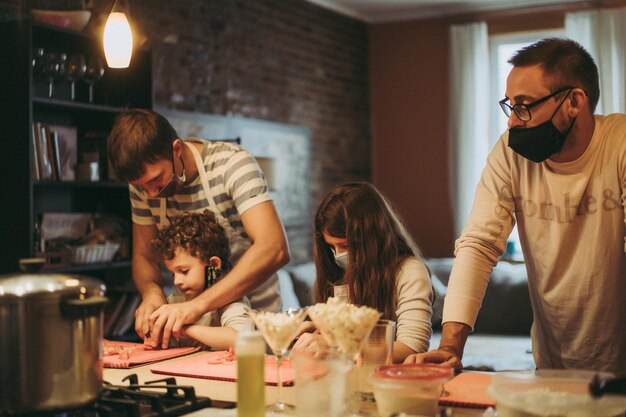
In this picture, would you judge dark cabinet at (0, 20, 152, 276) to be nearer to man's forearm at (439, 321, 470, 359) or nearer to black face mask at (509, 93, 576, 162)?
man's forearm at (439, 321, 470, 359)

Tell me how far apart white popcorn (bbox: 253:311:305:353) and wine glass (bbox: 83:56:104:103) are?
2.52 metres

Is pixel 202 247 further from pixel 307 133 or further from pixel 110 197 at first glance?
pixel 307 133

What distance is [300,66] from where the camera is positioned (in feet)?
20.7

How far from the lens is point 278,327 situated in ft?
5.15

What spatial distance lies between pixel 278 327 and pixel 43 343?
0.45 metres

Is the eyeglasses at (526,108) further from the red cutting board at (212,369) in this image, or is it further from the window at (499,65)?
the window at (499,65)

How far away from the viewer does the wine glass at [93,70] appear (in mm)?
3777

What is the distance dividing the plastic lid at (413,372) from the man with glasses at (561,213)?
18.9 inches

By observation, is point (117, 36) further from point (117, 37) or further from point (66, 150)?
point (66, 150)

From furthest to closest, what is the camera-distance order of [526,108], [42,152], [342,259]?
[42,152] → [342,259] → [526,108]

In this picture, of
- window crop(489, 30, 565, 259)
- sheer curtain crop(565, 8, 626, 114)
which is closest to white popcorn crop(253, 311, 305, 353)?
sheer curtain crop(565, 8, 626, 114)

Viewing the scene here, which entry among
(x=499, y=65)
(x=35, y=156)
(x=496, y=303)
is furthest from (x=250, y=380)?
(x=499, y=65)

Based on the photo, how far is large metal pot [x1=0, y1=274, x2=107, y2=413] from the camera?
144 centimetres

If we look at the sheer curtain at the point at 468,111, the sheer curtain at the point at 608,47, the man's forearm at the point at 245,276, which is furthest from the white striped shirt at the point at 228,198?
the sheer curtain at the point at 608,47
